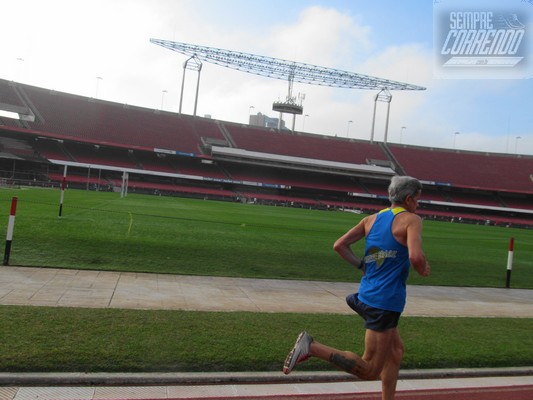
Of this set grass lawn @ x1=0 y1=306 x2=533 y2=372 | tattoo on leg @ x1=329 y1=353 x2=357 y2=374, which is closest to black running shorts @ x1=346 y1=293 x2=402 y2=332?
tattoo on leg @ x1=329 y1=353 x2=357 y2=374

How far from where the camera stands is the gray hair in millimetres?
3486

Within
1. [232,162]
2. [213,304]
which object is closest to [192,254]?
[213,304]

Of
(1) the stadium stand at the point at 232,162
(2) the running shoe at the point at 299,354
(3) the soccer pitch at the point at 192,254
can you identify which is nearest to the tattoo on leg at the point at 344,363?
(2) the running shoe at the point at 299,354

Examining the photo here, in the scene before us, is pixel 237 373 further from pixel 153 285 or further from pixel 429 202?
pixel 429 202

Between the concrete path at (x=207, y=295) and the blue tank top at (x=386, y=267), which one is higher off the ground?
the blue tank top at (x=386, y=267)

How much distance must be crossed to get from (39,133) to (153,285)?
2018 inches

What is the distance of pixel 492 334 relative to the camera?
6.50 meters

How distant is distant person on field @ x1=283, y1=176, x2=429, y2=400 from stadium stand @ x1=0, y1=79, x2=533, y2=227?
1944 inches

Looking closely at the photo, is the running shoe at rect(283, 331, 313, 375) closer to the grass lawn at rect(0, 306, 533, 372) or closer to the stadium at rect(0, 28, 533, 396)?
the grass lawn at rect(0, 306, 533, 372)

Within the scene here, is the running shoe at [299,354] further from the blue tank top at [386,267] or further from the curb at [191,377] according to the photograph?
the curb at [191,377]

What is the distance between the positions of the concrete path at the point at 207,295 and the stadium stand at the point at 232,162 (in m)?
43.4

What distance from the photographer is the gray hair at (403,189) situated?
3.49 m

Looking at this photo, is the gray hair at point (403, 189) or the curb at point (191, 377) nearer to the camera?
the gray hair at point (403, 189)

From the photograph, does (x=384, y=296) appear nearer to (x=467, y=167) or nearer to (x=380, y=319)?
(x=380, y=319)
